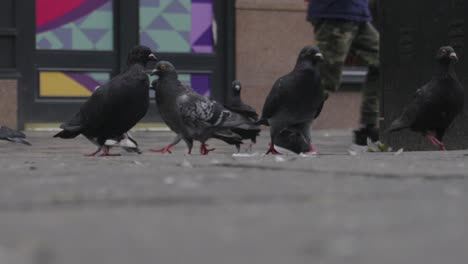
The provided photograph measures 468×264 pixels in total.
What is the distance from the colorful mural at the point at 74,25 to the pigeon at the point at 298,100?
5684 mm

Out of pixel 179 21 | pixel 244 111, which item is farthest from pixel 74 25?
pixel 244 111

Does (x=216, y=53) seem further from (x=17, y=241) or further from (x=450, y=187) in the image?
(x=17, y=241)

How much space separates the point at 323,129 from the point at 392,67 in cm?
522

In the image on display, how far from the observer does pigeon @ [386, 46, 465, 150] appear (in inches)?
273

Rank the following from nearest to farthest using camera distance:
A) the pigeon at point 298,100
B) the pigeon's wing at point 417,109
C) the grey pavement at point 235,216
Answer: the grey pavement at point 235,216 < the pigeon at point 298,100 < the pigeon's wing at point 417,109

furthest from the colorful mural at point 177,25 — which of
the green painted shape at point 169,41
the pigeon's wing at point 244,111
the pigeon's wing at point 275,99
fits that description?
the pigeon's wing at point 275,99

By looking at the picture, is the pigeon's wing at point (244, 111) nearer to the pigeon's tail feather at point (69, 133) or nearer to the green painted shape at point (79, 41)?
the pigeon's tail feather at point (69, 133)

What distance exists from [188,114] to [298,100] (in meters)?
0.97

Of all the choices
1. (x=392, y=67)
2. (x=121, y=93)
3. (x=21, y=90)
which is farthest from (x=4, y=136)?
(x=21, y=90)

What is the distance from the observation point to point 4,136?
7379 millimetres

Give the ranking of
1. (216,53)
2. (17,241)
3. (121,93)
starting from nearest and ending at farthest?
(17,241) → (121,93) → (216,53)

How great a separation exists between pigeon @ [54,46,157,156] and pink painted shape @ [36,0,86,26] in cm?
509

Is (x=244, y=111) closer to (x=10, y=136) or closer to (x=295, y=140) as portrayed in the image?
(x=10, y=136)

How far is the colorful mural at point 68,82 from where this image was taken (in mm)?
11898
